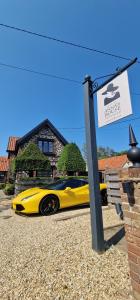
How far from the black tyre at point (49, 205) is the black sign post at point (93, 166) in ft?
8.93

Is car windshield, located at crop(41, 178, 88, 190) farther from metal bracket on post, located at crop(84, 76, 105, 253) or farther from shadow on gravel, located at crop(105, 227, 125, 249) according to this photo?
metal bracket on post, located at crop(84, 76, 105, 253)

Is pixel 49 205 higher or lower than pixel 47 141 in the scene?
lower

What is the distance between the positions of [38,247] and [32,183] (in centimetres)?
679

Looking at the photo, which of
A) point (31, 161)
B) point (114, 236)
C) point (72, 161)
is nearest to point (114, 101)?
point (114, 236)

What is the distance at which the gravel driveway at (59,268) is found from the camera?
6.22 ft

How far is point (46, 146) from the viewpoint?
784 inches

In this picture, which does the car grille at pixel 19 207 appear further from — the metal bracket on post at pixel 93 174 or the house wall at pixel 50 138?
the house wall at pixel 50 138

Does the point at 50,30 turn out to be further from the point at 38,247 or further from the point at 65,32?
the point at 38,247

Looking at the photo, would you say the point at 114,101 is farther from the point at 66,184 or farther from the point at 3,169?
the point at 3,169

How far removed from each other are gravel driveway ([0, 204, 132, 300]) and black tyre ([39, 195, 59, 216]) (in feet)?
5.14

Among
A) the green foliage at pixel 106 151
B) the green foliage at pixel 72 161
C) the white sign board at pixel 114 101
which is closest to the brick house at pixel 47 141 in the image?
the green foliage at pixel 72 161

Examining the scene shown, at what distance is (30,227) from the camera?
4195 mm

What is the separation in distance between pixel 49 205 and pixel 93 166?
306 centimetres

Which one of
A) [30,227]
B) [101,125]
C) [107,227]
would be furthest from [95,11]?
[30,227]
